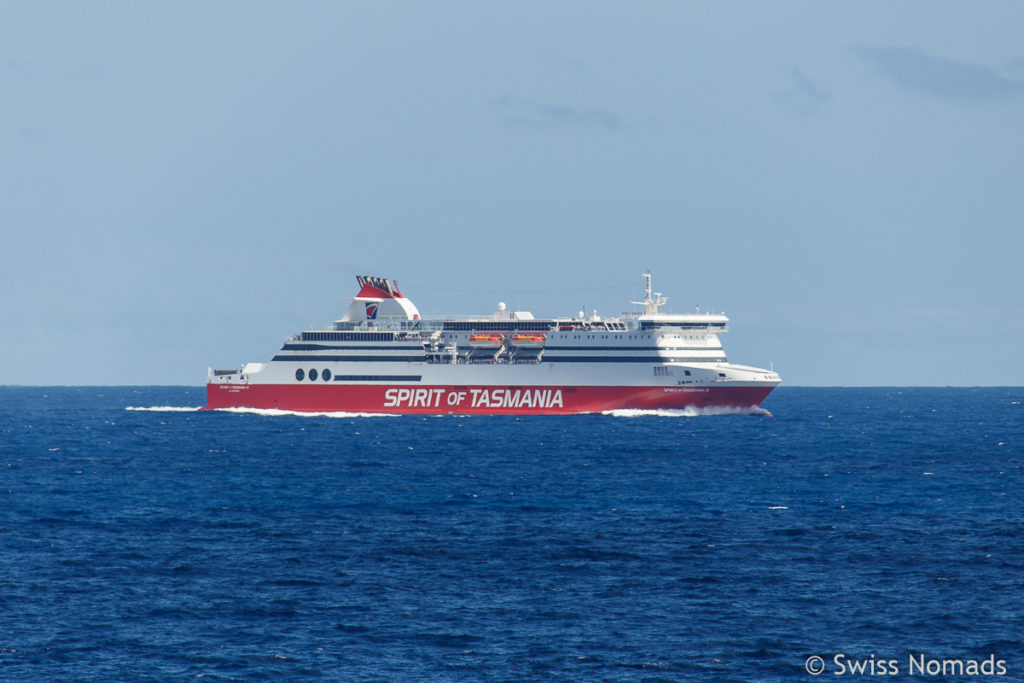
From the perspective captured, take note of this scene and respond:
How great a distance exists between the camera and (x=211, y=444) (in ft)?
254

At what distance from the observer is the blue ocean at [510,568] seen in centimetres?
2709

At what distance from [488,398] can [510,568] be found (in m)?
61.8

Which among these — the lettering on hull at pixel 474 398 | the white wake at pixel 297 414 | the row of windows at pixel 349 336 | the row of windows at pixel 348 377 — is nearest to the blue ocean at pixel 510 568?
the lettering on hull at pixel 474 398

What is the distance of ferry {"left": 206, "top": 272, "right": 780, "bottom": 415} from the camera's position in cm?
9388

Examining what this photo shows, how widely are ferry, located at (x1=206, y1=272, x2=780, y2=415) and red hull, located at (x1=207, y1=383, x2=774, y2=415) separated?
8 cm

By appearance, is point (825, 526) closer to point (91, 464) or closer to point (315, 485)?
point (315, 485)

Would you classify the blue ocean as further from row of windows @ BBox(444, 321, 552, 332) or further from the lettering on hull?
row of windows @ BBox(444, 321, 552, 332)

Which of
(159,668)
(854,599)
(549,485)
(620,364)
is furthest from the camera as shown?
(620,364)

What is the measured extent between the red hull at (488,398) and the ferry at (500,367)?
0.08m

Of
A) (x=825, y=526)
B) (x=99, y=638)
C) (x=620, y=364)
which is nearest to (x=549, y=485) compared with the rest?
(x=825, y=526)

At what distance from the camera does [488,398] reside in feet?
320

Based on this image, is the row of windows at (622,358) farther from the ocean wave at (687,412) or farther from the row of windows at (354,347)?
the row of windows at (354,347)

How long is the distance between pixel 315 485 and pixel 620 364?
4302 cm

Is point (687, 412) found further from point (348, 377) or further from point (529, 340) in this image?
point (348, 377)
